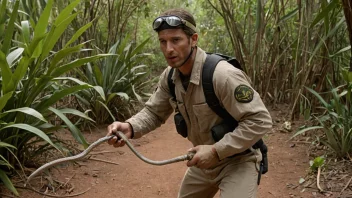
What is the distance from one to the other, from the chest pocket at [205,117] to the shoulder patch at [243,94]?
0.65 ft

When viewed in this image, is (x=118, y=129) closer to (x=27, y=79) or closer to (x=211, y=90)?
(x=211, y=90)

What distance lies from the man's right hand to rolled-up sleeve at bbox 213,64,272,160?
20.5 inches

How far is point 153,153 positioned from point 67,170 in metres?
1.19

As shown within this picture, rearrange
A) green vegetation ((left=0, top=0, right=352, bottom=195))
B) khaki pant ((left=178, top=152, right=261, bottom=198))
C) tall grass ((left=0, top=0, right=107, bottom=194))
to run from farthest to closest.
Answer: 1. green vegetation ((left=0, top=0, right=352, bottom=195))
2. tall grass ((left=0, top=0, right=107, bottom=194))
3. khaki pant ((left=178, top=152, right=261, bottom=198))

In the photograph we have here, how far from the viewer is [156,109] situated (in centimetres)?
254

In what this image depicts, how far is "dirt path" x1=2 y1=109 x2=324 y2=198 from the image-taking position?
3.78m

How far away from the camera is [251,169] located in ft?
7.38

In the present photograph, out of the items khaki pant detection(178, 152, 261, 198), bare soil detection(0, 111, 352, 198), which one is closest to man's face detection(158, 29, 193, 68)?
khaki pant detection(178, 152, 261, 198)

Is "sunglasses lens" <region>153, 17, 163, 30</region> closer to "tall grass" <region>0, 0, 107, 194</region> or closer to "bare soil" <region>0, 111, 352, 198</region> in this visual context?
"tall grass" <region>0, 0, 107, 194</region>

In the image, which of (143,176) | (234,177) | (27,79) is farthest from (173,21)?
(143,176)

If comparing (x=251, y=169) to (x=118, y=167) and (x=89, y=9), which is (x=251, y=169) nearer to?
(x=118, y=167)

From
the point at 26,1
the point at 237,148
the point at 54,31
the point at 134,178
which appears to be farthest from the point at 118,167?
the point at 237,148

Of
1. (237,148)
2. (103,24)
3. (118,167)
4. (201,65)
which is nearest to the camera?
(237,148)

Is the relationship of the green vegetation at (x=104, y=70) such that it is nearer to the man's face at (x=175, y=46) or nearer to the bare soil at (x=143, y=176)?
the bare soil at (x=143, y=176)
